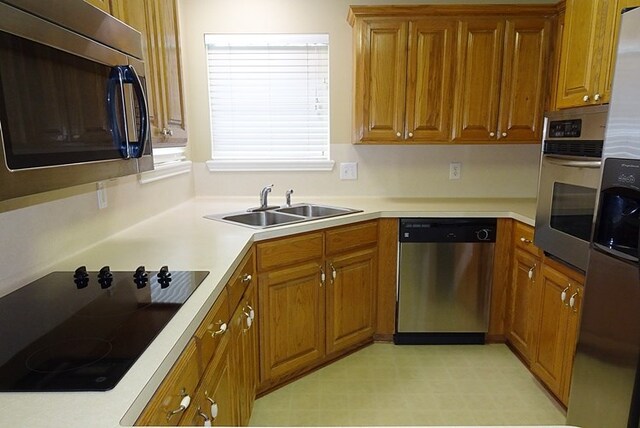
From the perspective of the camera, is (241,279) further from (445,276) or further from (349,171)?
(349,171)

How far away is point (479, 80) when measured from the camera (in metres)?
2.54

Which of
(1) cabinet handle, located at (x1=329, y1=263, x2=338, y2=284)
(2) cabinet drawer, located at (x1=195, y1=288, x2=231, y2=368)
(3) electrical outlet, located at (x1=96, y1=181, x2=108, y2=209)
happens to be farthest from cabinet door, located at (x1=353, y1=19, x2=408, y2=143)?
(2) cabinet drawer, located at (x1=195, y1=288, x2=231, y2=368)

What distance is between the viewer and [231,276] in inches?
56.5

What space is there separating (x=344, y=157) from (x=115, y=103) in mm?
2010

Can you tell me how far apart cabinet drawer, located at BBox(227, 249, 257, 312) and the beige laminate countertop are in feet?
0.20

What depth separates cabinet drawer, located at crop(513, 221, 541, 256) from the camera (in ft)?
7.26

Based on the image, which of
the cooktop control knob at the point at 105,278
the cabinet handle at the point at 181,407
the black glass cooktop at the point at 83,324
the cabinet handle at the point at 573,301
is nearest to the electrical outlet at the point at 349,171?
the cabinet handle at the point at 573,301

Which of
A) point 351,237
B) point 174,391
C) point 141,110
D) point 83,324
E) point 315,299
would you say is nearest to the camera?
point 174,391

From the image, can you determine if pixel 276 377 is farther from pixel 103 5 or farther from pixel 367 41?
pixel 367 41

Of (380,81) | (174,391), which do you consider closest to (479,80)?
(380,81)

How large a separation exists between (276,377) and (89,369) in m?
1.49

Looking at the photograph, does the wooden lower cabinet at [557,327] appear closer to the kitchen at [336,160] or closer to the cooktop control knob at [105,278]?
the kitchen at [336,160]

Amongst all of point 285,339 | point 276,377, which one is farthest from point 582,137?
point 276,377

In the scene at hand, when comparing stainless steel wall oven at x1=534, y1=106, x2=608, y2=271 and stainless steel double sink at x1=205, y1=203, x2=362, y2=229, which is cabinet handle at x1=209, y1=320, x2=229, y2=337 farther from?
stainless steel wall oven at x1=534, y1=106, x2=608, y2=271
